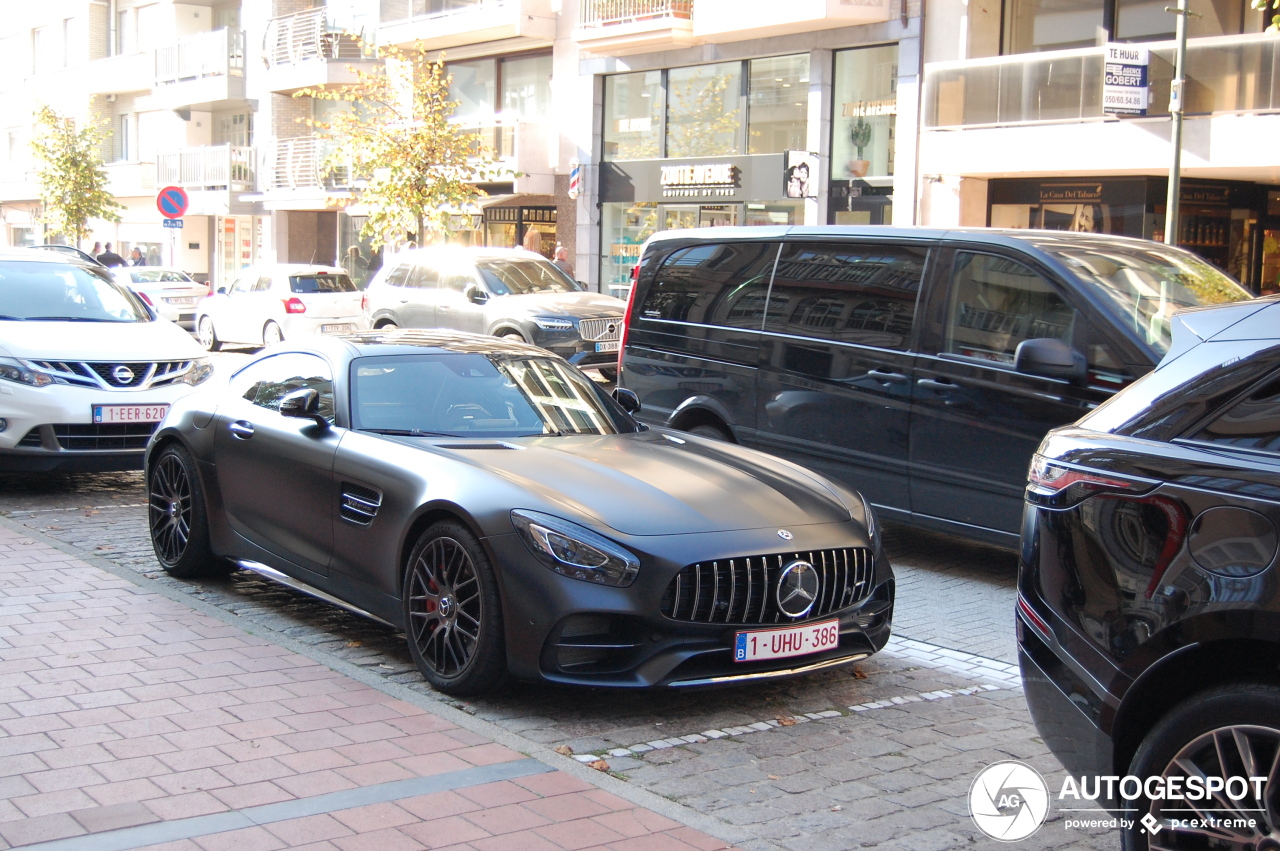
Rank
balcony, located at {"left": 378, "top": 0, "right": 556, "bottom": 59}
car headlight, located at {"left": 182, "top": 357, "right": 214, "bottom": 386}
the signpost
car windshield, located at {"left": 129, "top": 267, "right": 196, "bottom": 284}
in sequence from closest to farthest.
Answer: car headlight, located at {"left": 182, "top": 357, "right": 214, "bottom": 386}
the signpost
balcony, located at {"left": 378, "top": 0, "right": 556, "bottom": 59}
car windshield, located at {"left": 129, "top": 267, "right": 196, "bottom": 284}

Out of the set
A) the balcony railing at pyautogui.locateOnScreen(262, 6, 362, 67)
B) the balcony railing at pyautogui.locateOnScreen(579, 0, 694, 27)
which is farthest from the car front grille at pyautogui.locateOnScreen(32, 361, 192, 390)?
the balcony railing at pyautogui.locateOnScreen(262, 6, 362, 67)

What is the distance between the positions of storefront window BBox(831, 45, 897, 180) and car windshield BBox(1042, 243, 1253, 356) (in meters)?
16.1

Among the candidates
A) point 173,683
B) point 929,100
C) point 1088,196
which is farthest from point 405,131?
point 173,683

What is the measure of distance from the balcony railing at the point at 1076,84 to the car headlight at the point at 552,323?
7.88m

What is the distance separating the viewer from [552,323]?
17.7 metres

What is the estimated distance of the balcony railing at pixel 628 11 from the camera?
87.1ft

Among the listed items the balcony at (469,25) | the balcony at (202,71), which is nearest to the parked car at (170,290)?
the balcony at (469,25)

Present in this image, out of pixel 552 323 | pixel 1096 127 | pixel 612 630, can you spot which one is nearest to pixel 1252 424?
pixel 612 630

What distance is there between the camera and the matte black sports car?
4.95 meters

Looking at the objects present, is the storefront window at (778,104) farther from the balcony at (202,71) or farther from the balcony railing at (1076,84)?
the balcony at (202,71)

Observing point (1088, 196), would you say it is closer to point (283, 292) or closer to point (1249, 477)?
point (283, 292)

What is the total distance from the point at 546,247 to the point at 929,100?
12.3 meters

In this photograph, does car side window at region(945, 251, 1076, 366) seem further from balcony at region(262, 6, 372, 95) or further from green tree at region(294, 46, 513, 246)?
balcony at region(262, 6, 372, 95)

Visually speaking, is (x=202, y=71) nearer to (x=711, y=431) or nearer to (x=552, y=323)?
(x=552, y=323)
